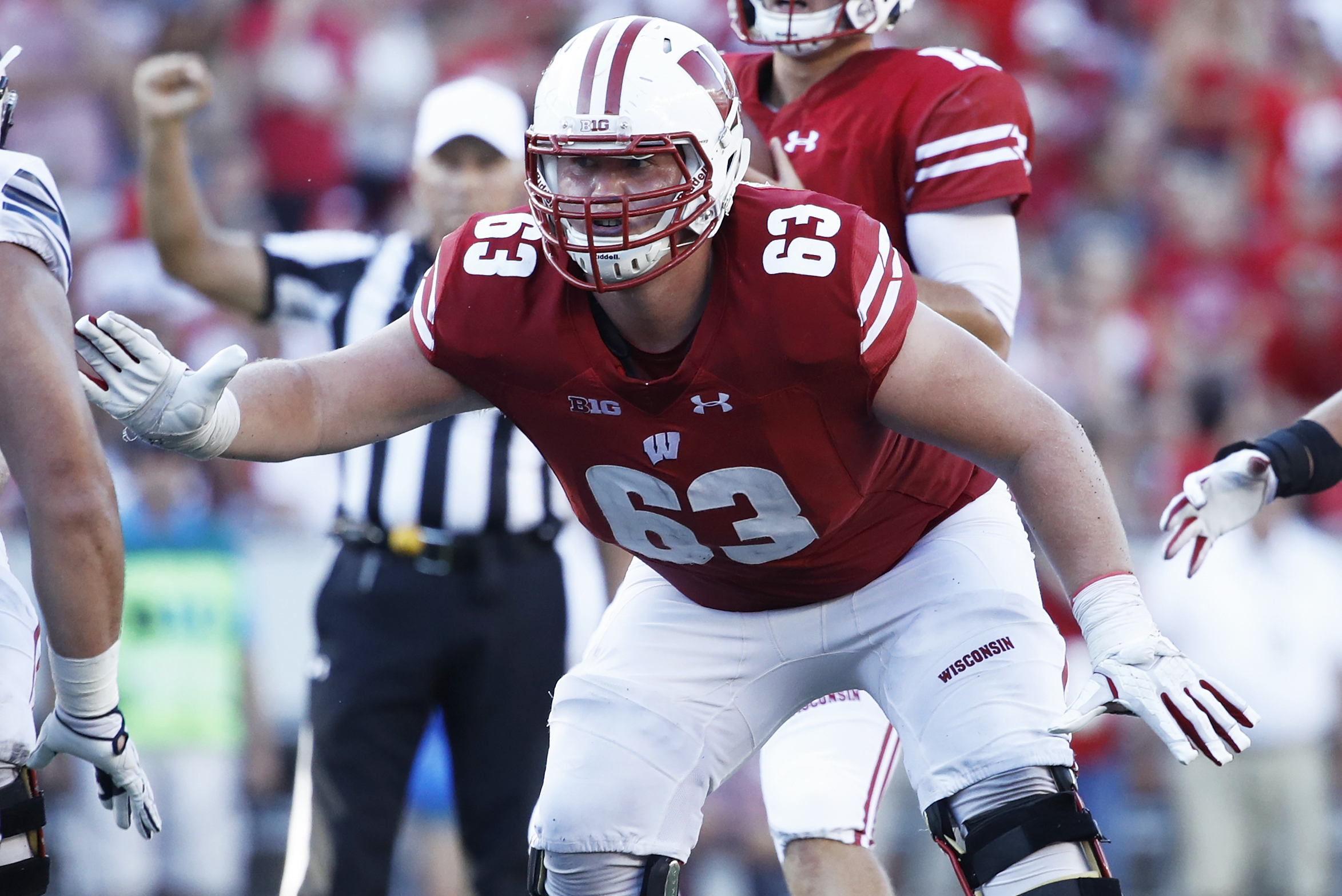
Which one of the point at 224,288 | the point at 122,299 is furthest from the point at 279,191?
the point at 224,288

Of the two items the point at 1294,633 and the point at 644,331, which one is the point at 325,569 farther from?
the point at 1294,633

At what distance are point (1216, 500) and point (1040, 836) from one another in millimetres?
1149

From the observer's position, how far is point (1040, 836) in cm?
281

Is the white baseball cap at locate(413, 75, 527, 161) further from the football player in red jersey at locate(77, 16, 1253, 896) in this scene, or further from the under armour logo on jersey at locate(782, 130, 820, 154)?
the football player in red jersey at locate(77, 16, 1253, 896)

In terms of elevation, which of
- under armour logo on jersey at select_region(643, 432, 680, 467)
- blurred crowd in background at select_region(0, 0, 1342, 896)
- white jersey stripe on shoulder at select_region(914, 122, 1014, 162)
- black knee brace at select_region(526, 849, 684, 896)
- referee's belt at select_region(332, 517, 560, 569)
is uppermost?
white jersey stripe on shoulder at select_region(914, 122, 1014, 162)

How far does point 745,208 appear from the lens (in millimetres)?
2914

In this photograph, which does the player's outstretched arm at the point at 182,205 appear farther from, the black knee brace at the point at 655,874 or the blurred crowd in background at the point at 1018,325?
the black knee brace at the point at 655,874

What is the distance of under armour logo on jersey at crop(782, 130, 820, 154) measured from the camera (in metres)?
3.57

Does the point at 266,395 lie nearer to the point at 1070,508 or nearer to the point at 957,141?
the point at 1070,508

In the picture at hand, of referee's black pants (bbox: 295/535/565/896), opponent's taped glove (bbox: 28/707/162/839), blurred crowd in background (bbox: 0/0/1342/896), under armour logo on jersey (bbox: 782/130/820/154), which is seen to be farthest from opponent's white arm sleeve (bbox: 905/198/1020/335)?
blurred crowd in background (bbox: 0/0/1342/896)

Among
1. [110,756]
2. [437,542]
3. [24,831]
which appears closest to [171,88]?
[437,542]

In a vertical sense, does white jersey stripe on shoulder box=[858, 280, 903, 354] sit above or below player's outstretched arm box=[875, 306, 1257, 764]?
above

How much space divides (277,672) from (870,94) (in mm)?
3445

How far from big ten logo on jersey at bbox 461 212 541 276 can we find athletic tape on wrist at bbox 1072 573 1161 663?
113 centimetres
